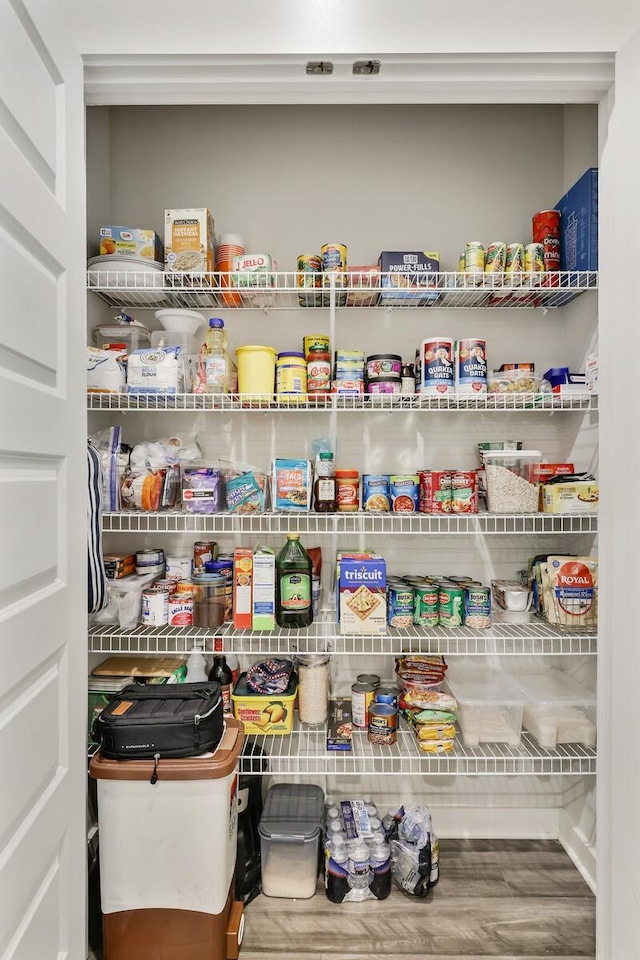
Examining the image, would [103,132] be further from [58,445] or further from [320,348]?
[58,445]

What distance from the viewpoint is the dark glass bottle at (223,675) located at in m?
1.77

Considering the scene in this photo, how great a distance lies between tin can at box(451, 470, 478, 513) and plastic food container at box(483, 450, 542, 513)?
6 cm

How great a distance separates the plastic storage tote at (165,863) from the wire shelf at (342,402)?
1063 millimetres

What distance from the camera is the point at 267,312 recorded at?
1965 mm

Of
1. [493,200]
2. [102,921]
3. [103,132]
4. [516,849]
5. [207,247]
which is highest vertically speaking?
[103,132]

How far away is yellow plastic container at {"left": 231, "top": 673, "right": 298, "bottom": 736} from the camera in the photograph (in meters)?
1.72

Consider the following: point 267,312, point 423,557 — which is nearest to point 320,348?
point 267,312

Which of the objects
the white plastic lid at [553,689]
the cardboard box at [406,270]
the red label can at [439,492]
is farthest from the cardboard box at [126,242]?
the white plastic lid at [553,689]

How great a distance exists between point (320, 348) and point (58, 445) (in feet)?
3.01

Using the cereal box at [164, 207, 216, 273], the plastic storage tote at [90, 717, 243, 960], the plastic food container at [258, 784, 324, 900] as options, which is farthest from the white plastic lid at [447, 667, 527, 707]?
the cereal box at [164, 207, 216, 273]

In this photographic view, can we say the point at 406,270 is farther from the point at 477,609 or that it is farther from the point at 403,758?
the point at 403,758

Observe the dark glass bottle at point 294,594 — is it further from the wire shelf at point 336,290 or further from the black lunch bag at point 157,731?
the wire shelf at point 336,290

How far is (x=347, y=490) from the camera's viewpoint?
1737 millimetres

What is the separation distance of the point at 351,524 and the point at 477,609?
0.51 m
